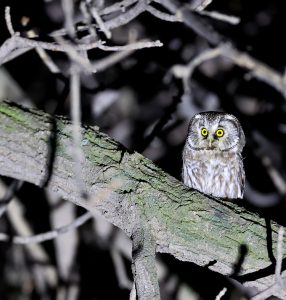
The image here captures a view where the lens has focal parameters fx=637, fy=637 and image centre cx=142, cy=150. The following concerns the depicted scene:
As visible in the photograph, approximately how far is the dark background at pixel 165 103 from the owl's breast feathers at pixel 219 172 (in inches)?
16.7

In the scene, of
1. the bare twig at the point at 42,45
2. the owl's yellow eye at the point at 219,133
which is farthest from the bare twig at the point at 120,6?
the owl's yellow eye at the point at 219,133

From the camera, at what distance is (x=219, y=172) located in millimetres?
4207

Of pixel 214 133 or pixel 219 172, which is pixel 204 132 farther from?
pixel 219 172

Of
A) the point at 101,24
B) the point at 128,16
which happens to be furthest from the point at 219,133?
the point at 101,24

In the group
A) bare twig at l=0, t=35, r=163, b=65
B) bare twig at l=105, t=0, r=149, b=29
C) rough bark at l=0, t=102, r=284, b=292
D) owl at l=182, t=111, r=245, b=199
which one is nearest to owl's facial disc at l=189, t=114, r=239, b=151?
owl at l=182, t=111, r=245, b=199

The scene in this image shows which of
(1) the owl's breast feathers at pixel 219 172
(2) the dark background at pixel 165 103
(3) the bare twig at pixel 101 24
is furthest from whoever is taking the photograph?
(2) the dark background at pixel 165 103

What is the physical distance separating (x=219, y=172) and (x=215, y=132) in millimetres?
270

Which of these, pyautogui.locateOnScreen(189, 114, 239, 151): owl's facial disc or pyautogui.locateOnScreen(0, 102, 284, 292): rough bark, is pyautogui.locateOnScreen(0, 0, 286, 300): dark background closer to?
pyautogui.locateOnScreen(189, 114, 239, 151): owl's facial disc

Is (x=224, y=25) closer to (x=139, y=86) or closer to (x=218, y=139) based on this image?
(x=139, y=86)

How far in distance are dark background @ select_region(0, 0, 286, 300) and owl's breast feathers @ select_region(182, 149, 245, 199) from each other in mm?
425

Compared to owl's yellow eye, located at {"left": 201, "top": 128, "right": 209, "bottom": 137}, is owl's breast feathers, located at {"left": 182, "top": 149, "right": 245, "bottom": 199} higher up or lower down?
lower down

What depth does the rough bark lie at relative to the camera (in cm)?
258

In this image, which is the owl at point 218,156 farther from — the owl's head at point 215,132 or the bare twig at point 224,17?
the bare twig at point 224,17

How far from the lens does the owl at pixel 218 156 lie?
414 cm
